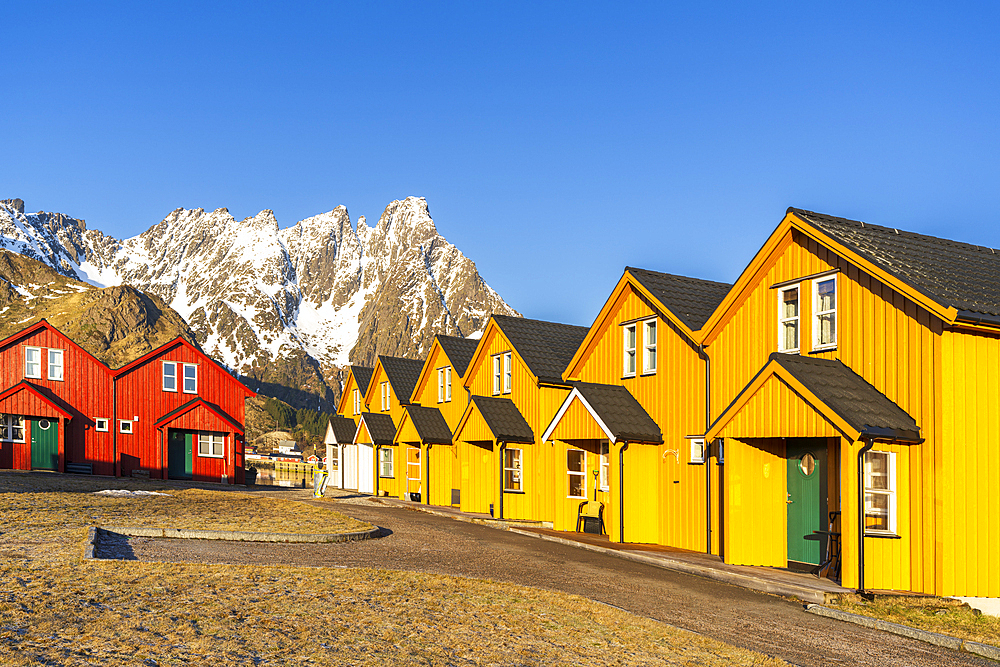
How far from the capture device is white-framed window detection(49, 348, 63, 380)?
4444 cm

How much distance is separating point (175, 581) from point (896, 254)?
12929 millimetres

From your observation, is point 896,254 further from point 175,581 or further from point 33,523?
point 33,523

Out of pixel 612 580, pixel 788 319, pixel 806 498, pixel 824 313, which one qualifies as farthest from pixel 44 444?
pixel 824 313

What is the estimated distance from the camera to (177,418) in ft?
151

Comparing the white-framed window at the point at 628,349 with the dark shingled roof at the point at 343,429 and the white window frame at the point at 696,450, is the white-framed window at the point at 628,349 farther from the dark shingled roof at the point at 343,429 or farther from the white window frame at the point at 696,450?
the dark shingled roof at the point at 343,429

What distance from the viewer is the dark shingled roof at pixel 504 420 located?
92.8ft

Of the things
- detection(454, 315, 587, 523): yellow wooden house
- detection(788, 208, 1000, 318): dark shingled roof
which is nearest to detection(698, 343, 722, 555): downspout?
detection(788, 208, 1000, 318): dark shingled roof

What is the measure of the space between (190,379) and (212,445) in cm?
359

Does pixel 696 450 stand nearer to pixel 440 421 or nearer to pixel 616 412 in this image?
pixel 616 412

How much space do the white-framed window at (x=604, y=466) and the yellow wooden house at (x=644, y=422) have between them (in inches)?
1.0

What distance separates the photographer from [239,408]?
4969 centimetres

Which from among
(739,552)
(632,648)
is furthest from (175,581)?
(739,552)

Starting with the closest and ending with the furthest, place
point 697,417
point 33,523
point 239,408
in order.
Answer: point 33,523 < point 697,417 < point 239,408

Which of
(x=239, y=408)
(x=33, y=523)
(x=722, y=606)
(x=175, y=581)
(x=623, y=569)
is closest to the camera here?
(x=175, y=581)
